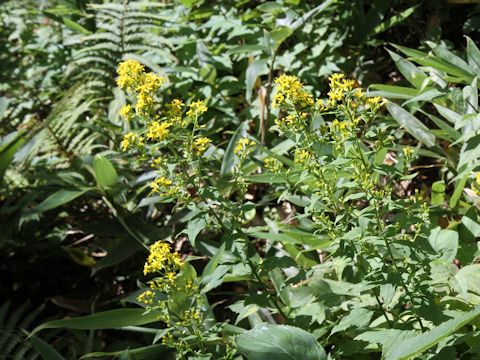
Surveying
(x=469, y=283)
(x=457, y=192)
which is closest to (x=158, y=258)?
(x=469, y=283)

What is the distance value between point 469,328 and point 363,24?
1.73m

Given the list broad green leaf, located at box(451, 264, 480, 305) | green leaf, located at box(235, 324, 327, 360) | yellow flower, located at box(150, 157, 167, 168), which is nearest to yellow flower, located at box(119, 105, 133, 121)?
yellow flower, located at box(150, 157, 167, 168)

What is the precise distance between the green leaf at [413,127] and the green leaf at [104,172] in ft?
3.49

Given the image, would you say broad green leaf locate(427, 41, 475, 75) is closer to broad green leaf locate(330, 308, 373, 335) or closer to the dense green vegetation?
the dense green vegetation

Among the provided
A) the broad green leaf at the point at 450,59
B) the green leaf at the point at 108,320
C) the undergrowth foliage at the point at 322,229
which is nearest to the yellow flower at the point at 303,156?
the undergrowth foliage at the point at 322,229

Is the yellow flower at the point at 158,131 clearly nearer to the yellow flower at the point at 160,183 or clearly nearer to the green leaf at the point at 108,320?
the yellow flower at the point at 160,183

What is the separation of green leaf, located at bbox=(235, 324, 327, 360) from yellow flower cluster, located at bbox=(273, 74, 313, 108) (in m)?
0.52

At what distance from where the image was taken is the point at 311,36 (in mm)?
3213

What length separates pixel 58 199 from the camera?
2568mm

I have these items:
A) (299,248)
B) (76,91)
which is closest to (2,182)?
(76,91)

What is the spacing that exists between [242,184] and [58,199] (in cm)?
107

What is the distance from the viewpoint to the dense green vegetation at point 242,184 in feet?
5.23

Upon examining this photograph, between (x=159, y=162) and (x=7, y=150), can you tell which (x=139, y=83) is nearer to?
(x=159, y=162)

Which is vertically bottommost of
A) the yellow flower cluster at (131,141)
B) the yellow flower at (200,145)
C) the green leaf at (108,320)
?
the green leaf at (108,320)
